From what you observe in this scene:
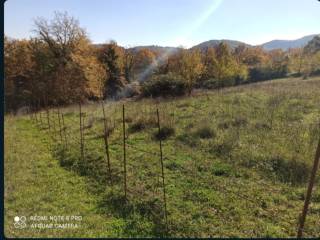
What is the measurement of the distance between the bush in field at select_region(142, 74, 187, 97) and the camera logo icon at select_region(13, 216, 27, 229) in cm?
2195

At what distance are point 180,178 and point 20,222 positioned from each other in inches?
133

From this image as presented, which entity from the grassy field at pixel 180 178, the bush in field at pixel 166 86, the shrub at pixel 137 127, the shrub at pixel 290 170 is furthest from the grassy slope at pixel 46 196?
the bush in field at pixel 166 86

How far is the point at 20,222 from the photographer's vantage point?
18.1 feet

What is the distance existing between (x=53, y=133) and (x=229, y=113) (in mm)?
7593

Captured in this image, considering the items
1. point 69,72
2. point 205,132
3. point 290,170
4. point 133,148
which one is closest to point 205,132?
point 205,132

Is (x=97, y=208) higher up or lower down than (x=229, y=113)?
lower down

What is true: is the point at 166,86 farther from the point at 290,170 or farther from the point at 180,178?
the point at 290,170

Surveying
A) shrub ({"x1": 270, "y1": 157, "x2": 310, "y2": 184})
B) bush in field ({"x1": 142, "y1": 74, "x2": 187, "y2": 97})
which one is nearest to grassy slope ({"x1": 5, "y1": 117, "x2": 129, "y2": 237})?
shrub ({"x1": 270, "y1": 157, "x2": 310, "y2": 184})

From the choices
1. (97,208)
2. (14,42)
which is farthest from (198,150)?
(14,42)

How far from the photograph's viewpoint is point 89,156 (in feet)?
30.4

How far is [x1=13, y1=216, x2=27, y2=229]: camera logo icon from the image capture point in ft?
17.7

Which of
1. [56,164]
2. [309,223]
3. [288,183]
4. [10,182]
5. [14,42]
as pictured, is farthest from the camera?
[14,42]

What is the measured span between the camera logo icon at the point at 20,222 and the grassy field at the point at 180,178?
15 centimetres
